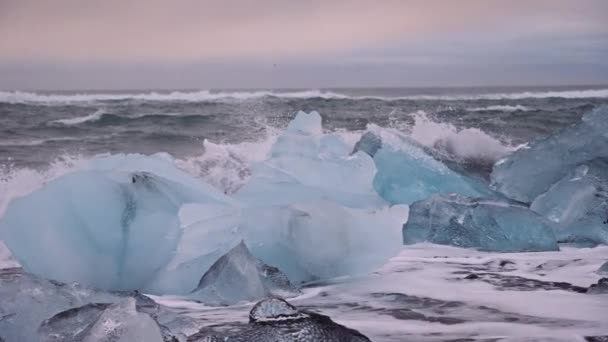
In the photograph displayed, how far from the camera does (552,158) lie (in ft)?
14.7

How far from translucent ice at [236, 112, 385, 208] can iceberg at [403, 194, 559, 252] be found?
0.85 ft

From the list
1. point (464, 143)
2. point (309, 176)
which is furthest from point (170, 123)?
point (309, 176)

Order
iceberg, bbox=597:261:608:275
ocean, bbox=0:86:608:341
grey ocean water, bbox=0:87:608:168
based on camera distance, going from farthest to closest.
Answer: grey ocean water, bbox=0:87:608:168 → iceberg, bbox=597:261:608:275 → ocean, bbox=0:86:608:341

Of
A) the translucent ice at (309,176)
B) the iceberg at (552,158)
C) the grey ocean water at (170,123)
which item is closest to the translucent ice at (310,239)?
the translucent ice at (309,176)

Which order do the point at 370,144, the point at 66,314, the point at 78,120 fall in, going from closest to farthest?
1. the point at 66,314
2. the point at 370,144
3. the point at 78,120

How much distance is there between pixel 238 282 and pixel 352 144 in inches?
218

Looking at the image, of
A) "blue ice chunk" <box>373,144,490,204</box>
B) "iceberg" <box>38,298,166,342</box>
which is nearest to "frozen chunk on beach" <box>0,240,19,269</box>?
"iceberg" <box>38,298,166,342</box>

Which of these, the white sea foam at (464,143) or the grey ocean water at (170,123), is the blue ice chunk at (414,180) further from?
the grey ocean water at (170,123)

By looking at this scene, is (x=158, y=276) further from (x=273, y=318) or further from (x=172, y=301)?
(x=273, y=318)

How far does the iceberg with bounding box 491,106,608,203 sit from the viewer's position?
443 cm

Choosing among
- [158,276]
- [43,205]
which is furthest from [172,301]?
[43,205]

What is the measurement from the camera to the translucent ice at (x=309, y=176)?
11.0ft

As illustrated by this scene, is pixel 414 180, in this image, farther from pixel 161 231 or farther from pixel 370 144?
pixel 161 231

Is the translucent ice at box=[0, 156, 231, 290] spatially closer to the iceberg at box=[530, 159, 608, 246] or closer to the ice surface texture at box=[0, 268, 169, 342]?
the ice surface texture at box=[0, 268, 169, 342]
